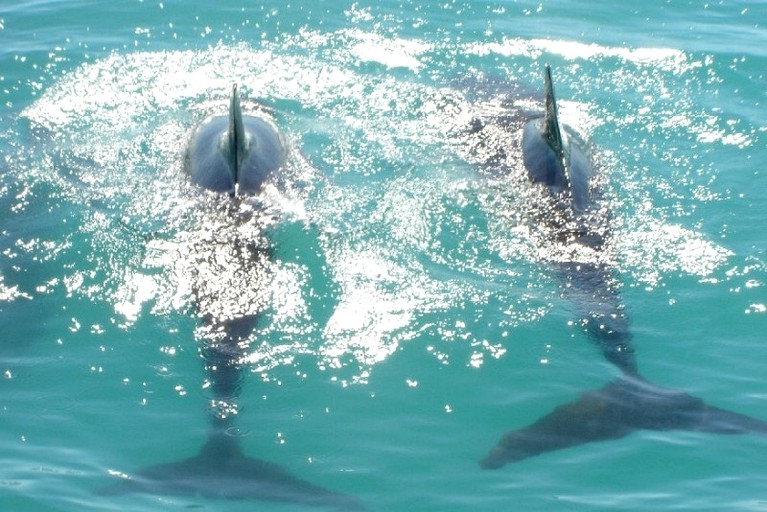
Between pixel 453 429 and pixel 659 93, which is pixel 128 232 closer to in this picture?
pixel 453 429

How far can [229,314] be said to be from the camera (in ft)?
38.7

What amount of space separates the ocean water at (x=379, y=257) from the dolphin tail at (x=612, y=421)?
0.15 m

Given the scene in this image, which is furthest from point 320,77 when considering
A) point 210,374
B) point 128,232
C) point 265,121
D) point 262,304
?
point 210,374

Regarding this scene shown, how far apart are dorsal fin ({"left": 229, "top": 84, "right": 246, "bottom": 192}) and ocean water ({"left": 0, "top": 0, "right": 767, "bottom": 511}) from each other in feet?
1.98

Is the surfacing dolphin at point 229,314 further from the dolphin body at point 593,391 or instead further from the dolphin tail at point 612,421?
the dolphin body at point 593,391

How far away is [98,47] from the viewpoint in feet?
61.3

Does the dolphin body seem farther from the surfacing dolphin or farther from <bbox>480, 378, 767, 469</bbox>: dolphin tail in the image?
the surfacing dolphin

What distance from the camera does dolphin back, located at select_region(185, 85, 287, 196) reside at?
45.0ft

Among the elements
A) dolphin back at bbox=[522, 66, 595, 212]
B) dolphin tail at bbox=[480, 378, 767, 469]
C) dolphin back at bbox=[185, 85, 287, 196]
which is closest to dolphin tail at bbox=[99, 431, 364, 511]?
dolphin tail at bbox=[480, 378, 767, 469]

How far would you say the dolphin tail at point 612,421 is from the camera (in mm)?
10266

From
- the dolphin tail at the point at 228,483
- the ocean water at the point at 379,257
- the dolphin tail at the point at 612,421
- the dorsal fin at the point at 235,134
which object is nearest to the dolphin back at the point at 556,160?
the ocean water at the point at 379,257

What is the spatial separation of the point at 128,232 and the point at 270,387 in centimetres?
354

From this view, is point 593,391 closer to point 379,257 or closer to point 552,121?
point 379,257

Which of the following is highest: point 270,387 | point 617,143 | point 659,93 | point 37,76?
point 37,76
